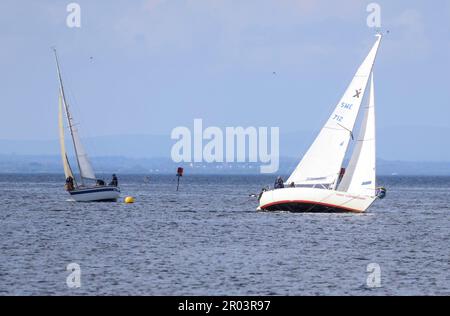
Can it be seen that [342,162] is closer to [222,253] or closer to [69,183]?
[222,253]

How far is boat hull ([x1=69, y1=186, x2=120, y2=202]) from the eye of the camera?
88.0m

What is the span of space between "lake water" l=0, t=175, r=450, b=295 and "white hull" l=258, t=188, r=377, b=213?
78cm

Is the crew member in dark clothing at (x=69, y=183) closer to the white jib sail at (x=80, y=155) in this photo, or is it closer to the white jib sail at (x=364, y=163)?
the white jib sail at (x=80, y=155)

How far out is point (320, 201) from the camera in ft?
228

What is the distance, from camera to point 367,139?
6962 cm

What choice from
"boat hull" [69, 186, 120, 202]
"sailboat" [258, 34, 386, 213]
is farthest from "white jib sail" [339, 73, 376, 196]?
"boat hull" [69, 186, 120, 202]

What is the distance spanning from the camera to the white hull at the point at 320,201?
2709 inches

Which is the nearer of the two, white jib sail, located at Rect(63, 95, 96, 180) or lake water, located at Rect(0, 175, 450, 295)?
lake water, located at Rect(0, 175, 450, 295)

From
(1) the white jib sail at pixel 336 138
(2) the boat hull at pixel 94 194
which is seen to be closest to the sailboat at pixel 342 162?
(1) the white jib sail at pixel 336 138

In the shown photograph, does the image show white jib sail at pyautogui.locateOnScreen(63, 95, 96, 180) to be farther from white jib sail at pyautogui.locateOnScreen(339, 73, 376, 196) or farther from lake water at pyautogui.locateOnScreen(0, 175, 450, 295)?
white jib sail at pyautogui.locateOnScreen(339, 73, 376, 196)

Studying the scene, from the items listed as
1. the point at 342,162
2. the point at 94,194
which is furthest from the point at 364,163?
the point at 94,194

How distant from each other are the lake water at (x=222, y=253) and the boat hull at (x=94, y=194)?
7.53 meters
